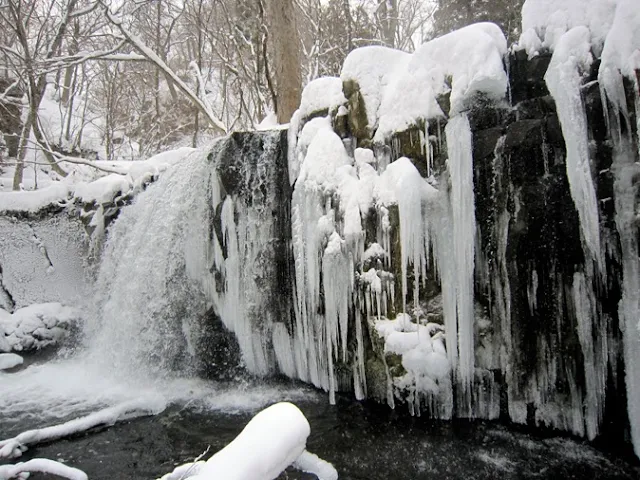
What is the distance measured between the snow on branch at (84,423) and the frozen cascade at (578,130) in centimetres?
443

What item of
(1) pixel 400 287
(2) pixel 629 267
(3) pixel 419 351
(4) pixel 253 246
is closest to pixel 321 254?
(1) pixel 400 287

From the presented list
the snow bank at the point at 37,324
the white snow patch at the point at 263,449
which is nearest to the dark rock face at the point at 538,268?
the white snow patch at the point at 263,449

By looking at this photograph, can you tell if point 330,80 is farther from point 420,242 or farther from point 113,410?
point 113,410

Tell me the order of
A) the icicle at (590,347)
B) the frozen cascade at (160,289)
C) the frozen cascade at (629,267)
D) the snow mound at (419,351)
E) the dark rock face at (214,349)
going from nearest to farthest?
the frozen cascade at (629,267)
the icicle at (590,347)
the snow mound at (419,351)
the dark rock face at (214,349)
the frozen cascade at (160,289)

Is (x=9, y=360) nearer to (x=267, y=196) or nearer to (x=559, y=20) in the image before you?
(x=267, y=196)

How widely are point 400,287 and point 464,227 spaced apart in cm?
81

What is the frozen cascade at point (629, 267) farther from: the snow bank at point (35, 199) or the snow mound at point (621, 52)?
the snow bank at point (35, 199)

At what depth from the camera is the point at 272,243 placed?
5035 millimetres

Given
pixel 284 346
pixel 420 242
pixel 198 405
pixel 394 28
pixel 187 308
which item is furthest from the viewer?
pixel 394 28

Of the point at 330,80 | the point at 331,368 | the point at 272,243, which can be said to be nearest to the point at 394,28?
the point at 330,80

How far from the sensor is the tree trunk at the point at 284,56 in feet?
24.6

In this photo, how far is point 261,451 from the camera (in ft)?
3.78

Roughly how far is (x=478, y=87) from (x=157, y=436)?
433 cm

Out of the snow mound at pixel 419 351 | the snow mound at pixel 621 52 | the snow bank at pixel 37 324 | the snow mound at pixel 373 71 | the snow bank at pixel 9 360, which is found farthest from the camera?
the snow bank at pixel 37 324
